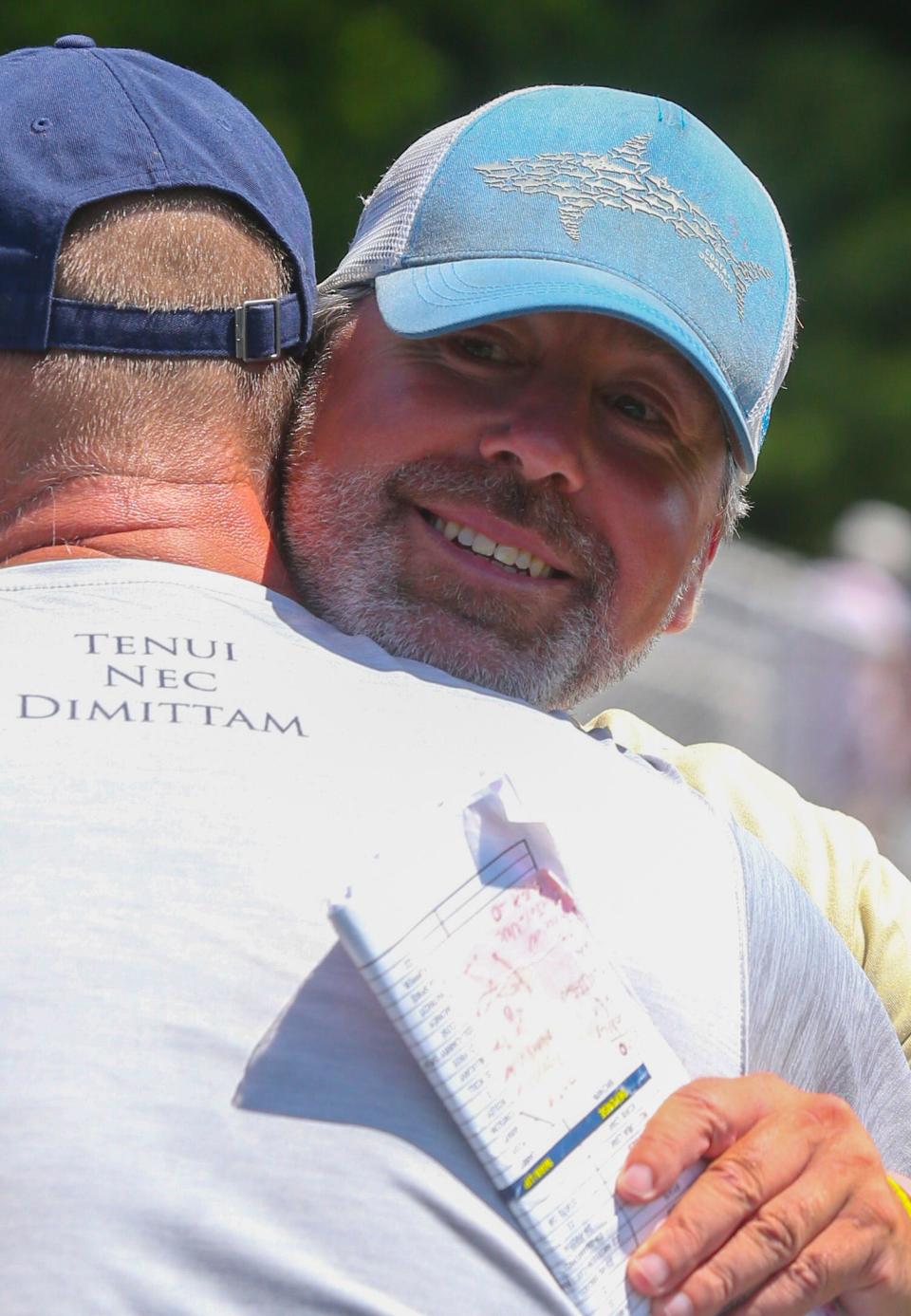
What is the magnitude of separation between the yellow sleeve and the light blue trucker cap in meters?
0.50

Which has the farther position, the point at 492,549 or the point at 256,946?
the point at 492,549

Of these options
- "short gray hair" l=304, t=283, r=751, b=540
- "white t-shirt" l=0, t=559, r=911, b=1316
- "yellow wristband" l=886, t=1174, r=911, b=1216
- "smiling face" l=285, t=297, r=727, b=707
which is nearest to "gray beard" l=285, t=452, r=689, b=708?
"smiling face" l=285, t=297, r=727, b=707

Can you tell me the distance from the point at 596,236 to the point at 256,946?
47.3 inches

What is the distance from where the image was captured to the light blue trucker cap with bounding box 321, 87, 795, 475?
7.59ft

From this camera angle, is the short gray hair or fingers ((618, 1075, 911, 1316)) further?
the short gray hair

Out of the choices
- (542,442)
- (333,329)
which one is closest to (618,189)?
(542,442)

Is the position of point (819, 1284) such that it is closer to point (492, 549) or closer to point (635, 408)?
point (492, 549)

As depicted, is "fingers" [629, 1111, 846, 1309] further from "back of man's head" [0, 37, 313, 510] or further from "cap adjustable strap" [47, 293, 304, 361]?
"cap adjustable strap" [47, 293, 304, 361]

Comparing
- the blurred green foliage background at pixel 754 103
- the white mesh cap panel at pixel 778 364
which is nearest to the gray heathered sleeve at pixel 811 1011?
the white mesh cap panel at pixel 778 364

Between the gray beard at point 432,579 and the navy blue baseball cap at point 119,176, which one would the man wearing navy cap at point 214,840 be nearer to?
the navy blue baseball cap at point 119,176

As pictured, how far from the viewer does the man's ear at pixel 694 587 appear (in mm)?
2774

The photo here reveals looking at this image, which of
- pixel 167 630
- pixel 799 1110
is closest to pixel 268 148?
pixel 167 630

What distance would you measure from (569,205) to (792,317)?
471mm

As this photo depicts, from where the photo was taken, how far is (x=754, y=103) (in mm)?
14648
